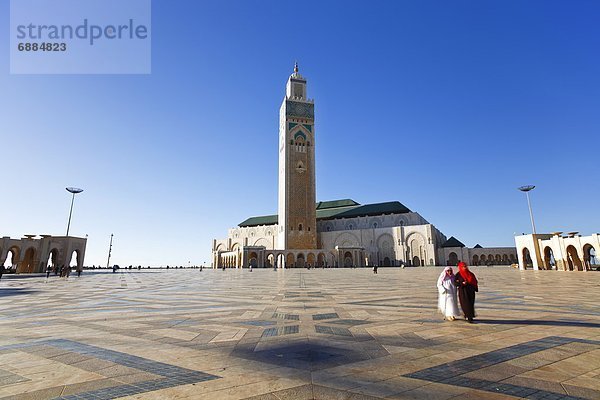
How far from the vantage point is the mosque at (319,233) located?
189ft

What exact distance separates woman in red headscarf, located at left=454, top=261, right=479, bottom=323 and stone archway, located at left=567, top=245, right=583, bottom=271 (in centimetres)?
3134

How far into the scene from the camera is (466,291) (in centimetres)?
546

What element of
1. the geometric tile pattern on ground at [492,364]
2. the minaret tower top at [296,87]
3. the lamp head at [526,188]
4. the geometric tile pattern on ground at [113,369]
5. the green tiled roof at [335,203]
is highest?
the minaret tower top at [296,87]

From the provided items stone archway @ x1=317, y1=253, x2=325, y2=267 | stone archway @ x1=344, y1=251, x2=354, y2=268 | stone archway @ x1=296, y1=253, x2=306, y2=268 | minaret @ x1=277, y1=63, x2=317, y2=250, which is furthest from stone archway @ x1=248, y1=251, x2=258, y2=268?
stone archway @ x1=344, y1=251, x2=354, y2=268

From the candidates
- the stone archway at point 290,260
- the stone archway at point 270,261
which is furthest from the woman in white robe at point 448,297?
the stone archway at point 270,261

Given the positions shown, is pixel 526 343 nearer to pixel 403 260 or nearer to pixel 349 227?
pixel 403 260

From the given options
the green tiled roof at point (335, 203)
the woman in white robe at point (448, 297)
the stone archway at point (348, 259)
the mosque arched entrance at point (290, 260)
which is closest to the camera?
the woman in white robe at point (448, 297)

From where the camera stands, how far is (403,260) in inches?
2266

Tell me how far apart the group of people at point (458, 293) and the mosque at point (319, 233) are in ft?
170

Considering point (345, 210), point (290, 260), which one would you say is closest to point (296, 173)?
point (345, 210)

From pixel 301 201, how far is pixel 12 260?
140 ft

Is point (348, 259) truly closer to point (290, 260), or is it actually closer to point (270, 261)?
point (290, 260)

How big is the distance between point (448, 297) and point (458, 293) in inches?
7.3

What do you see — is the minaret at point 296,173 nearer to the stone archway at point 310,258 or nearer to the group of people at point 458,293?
the stone archway at point 310,258
